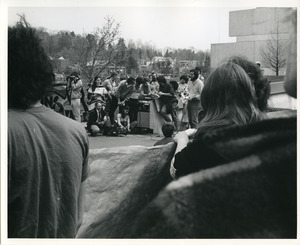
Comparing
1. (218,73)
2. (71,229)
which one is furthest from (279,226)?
(71,229)

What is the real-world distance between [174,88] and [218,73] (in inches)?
17.0

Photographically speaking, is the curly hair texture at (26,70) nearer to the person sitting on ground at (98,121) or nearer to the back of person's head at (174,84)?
the person sitting on ground at (98,121)

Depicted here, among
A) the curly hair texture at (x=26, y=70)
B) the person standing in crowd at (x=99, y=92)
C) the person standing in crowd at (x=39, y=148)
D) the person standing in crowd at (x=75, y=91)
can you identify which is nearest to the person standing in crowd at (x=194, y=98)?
the person standing in crowd at (x=99, y=92)

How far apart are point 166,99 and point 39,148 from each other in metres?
0.97

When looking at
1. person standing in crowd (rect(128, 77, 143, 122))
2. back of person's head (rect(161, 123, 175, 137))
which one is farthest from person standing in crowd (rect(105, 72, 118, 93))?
back of person's head (rect(161, 123, 175, 137))

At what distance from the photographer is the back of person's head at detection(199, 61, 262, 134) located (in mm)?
2266

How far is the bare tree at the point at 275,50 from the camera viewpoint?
2584 mm

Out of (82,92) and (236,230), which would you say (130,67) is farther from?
(236,230)

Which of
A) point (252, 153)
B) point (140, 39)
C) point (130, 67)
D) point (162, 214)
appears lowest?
point (162, 214)

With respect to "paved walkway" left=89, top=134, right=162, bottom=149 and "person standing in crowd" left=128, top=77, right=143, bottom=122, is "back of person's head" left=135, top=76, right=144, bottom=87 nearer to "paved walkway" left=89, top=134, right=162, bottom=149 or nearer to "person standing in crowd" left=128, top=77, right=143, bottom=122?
"person standing in crowd" left=128, top=77, right=143, bottom=122

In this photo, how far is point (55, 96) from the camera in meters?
2.46

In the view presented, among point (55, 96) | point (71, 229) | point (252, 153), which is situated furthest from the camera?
point (55, 96)

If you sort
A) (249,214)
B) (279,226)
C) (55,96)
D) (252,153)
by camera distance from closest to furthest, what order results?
(252,153) < (249,214) < (279,226) < (55,96)

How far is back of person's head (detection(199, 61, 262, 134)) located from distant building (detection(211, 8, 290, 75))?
295mm
